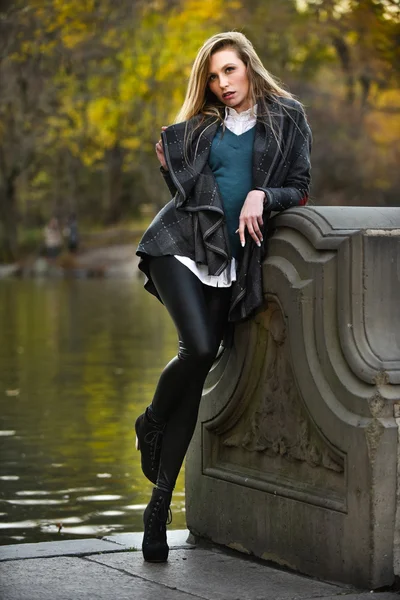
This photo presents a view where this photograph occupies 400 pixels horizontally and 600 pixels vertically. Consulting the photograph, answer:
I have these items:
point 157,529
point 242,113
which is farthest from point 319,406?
point 242,113

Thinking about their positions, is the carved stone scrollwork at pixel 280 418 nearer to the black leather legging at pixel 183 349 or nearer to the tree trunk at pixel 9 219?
the black leather legging at pixel 183 349

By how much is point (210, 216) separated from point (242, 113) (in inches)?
19.3

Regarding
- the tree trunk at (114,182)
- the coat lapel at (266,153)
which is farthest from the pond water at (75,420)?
the tree trunk at (114,182)

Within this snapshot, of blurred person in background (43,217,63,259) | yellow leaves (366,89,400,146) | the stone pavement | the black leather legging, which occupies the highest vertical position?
yellow leaves (366,89,400,146)

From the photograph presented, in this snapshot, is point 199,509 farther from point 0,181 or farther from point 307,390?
point 0,181

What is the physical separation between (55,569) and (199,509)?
2.92 feet

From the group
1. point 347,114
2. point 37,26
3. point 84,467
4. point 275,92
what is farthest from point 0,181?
point 275,92

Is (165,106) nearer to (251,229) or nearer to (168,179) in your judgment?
(168,179)

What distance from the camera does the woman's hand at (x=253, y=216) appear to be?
5.56 metres

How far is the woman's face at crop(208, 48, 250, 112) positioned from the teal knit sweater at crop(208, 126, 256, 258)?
0.15 metres

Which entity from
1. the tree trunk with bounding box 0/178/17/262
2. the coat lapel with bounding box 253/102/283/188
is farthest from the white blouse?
the tree trunk with bounding box 0/178/17/262

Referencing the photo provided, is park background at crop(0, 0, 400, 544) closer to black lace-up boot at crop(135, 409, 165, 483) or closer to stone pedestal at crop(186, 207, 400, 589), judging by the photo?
black lace-up boot at crop(135, 409, 165, 483)

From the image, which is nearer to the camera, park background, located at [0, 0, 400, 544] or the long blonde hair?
the long blonde hair

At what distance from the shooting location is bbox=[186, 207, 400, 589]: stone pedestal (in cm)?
500
